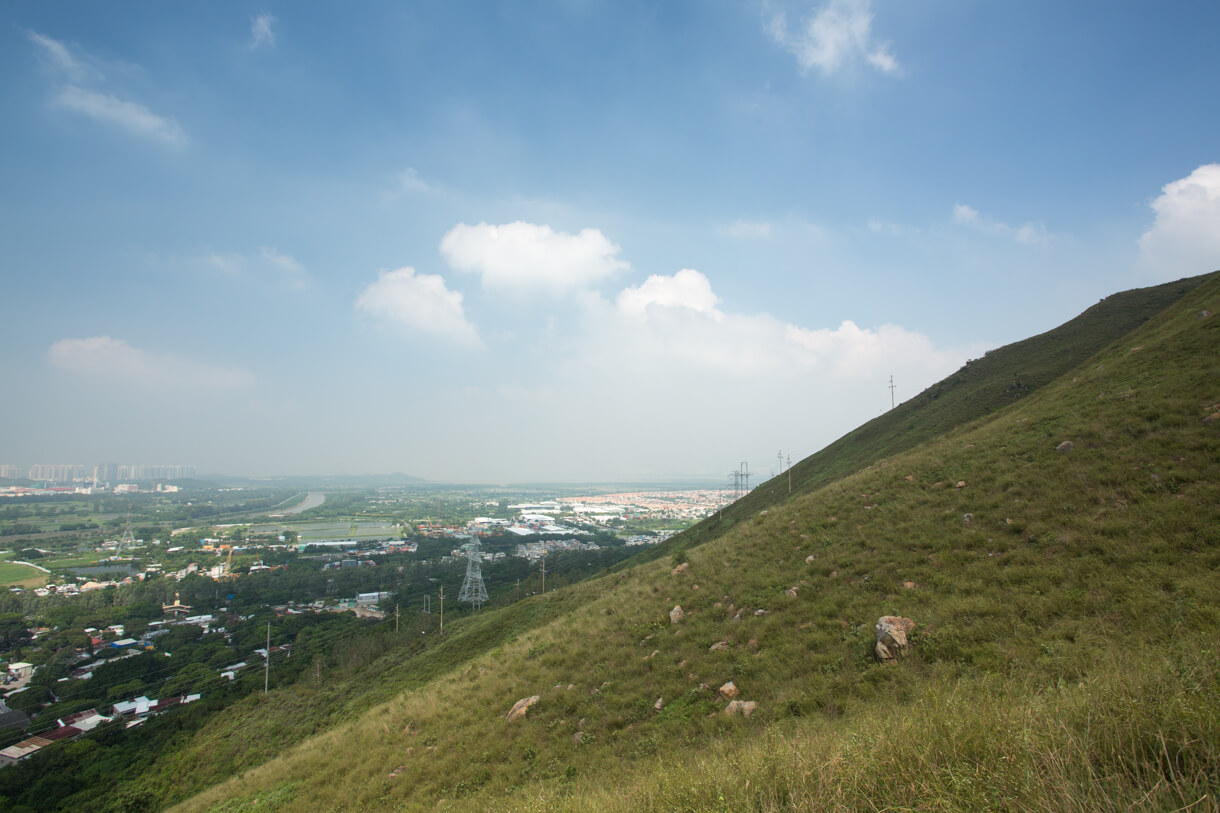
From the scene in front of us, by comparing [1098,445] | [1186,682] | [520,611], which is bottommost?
[520,611]

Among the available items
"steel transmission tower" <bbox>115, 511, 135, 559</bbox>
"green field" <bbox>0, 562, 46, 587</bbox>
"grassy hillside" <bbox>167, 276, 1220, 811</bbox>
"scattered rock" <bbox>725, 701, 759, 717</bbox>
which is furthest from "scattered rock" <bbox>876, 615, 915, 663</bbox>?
"steel transmission tower" <bbox>115, 511, 135, 559</bbox>

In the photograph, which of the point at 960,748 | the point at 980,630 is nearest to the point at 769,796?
the point at 960,748

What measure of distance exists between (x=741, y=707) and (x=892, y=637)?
3171mm

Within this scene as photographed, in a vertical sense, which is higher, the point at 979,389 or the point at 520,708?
the point at 979,389

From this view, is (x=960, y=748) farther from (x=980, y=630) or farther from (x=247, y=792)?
(x=247, y=792)

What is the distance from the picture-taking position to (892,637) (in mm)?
8250

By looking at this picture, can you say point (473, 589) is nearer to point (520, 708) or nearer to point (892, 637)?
point (520, 708)

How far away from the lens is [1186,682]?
402 centimetres

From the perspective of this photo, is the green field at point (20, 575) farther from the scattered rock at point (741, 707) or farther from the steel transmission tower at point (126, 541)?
the scattered rock at point (741, 707)

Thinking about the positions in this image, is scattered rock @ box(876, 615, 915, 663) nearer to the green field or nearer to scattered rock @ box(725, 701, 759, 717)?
scattered rock @ box(725, 701, 759, 717)

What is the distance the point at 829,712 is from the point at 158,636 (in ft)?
205

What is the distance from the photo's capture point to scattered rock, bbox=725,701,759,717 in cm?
815

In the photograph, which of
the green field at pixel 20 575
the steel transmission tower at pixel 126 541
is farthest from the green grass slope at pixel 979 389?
the steel transmission tower at pixel 126 541

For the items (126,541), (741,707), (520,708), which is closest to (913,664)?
(741,707)
